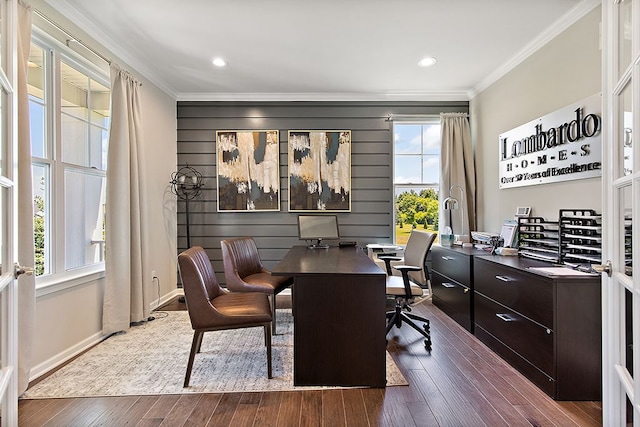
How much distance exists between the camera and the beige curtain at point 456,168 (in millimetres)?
4094

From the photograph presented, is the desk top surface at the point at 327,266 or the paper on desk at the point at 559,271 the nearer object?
the paper on desk at the point at 559,271

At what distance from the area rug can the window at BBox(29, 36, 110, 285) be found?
0.72 m

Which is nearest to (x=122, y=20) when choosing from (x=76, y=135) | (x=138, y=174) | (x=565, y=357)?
(x=76, y=135)

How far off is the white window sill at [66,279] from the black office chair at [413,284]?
2.54m

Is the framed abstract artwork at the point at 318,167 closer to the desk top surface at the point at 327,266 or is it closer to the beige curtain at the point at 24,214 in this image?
the desk top surface at the point at 327,266

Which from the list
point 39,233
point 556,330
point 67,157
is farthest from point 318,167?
point 556,330

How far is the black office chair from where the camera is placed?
2623 mm

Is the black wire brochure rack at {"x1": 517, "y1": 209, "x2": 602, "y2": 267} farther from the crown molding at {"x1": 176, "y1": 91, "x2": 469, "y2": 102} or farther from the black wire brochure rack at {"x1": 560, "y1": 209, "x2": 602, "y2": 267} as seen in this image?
the crown molding at {"x1": 176, "y1": 91, "x2": 469, "y2": 102}

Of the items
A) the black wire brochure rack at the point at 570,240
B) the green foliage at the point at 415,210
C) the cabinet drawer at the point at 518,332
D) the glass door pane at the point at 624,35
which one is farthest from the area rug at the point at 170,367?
the green foliage at the point at 415,210

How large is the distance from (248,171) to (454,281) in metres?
2.84

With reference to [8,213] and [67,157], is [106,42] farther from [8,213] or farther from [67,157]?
[8,213]

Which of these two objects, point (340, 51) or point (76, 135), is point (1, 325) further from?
point (340, 51)

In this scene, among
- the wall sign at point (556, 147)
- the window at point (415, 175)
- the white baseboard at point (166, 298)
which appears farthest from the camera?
the window at point (415, 175)

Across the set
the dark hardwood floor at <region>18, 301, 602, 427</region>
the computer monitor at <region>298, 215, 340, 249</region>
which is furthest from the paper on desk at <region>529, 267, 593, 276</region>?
the computer monitor at <region>298, 215, 340, 249</region>
